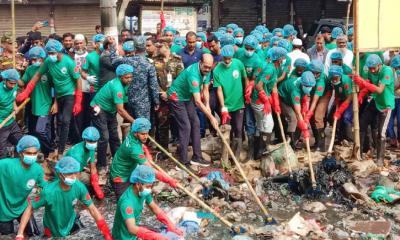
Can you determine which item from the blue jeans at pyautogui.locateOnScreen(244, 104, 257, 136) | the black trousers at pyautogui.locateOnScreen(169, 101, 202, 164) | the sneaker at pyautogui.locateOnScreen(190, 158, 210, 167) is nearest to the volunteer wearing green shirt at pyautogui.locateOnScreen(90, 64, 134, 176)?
the black trousers at pyautogui.locateOnScreen(169, 101, 202, 164)

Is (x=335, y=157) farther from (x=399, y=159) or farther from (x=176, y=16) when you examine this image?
(x=176, y=16)

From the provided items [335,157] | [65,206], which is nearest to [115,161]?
[65,206]

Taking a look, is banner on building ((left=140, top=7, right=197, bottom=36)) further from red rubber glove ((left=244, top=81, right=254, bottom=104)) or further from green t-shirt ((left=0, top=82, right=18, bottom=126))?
green t-shirt ((left=0, top=82, right=18, bottom=126))

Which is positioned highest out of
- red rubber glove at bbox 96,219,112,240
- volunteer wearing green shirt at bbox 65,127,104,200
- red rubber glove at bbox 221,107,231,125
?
red rubber glove at bbox 221,107,231,125

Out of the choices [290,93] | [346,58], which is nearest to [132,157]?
[290,93]

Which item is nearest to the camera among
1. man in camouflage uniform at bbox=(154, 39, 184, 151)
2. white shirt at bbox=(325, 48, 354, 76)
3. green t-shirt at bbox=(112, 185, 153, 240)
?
green t-shirt at bbox=(112, 185, 153, 240)

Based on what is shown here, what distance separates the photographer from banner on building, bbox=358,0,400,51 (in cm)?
923

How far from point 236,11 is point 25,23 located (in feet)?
26.6

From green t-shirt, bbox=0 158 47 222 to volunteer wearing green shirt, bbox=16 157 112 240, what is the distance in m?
0.31

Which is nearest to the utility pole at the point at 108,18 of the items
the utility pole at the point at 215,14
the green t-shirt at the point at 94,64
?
the green t-shirt at the point at 94,64

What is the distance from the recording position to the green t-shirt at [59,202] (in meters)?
6.42

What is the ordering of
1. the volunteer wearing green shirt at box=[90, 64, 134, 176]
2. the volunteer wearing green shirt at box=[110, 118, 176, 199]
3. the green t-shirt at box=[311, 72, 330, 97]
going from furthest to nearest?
the green t-shirt at box=[311, 72, 330, 97]
the volunteer wearing green shirt at box=[90, 64, 134, 176]
the volunteer wearing green shirt at box=[110, 118, 176, 199]

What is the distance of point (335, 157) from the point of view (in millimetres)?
8711

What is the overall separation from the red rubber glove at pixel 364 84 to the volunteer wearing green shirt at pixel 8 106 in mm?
5091
